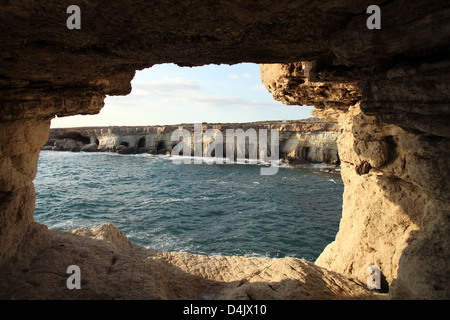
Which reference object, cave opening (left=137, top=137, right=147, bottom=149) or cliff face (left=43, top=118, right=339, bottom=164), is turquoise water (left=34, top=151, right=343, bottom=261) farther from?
cave opening (left=137, top=137, right=147, bottom=149)

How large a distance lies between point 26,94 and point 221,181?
26.9 metres

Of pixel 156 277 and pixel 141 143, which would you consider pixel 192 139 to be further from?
pixel 156 277

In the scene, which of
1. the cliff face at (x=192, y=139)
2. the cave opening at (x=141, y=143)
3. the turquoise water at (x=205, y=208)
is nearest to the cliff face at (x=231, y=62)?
the turquoise water at (x=205, y=208)

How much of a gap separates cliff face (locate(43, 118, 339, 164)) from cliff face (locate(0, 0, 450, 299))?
3457cm

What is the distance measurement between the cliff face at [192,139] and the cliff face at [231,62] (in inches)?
1361

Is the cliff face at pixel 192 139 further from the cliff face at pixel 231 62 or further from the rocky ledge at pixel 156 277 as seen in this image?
the rocky ledge at pixel 156 277

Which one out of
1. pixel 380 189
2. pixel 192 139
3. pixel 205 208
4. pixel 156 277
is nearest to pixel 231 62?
pixel 156 277

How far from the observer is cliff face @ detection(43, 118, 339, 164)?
127ft

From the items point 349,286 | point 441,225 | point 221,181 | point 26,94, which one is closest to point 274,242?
point 349,286

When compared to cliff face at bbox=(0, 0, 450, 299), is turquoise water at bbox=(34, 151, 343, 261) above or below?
below

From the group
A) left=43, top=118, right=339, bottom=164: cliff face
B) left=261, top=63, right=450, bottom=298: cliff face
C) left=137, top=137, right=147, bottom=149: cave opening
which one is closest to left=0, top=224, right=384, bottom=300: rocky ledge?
left=261, top=63, right=450, bottom=298: cliff face

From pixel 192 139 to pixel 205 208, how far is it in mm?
31091

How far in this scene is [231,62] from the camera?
15.5ft

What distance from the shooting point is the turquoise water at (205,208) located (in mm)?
13297
